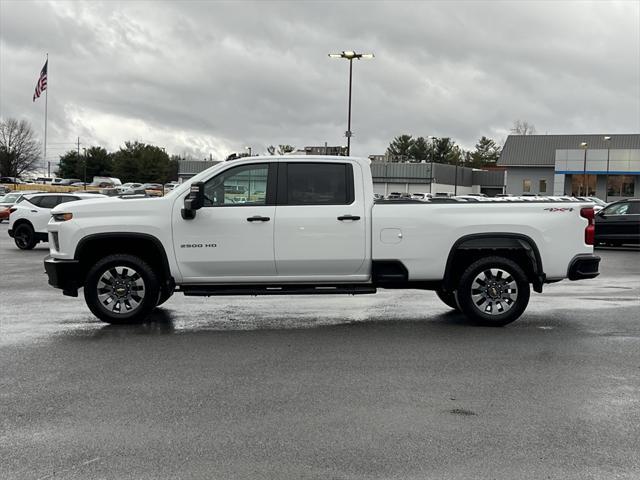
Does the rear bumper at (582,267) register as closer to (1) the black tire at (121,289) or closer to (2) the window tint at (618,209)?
(1) the black tire at (121,289)

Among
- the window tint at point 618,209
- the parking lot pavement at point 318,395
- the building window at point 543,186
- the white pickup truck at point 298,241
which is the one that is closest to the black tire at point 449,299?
A: the parking lot pavement at point 318,395

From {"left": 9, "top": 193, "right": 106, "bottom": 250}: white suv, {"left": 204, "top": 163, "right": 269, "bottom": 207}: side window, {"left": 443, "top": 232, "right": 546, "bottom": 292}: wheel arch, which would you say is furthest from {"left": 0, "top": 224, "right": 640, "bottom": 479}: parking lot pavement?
{"left": 9, "top": 193, "right": 106, "bottom": 250}: white suv

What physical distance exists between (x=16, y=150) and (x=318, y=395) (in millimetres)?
119558

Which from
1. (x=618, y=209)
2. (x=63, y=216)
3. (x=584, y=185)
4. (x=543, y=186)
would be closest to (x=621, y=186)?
(x=584, y=185)

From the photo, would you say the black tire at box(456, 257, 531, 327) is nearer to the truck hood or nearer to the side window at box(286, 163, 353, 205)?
the side window at box(286, 163, 353, 205)

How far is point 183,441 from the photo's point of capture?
464cm

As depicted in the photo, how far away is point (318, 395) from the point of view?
18.8ft

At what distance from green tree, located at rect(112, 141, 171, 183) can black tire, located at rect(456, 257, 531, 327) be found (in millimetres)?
118650

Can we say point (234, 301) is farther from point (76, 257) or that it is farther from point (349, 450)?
point (349, 450)

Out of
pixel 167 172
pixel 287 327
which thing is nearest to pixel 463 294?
pixel 287 327

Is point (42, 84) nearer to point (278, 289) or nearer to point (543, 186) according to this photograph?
point (543, 186)

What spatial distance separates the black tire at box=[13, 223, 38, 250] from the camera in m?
21.3

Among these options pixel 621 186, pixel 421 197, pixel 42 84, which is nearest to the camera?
pixel 421 197

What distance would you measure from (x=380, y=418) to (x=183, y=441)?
55.7 inches
